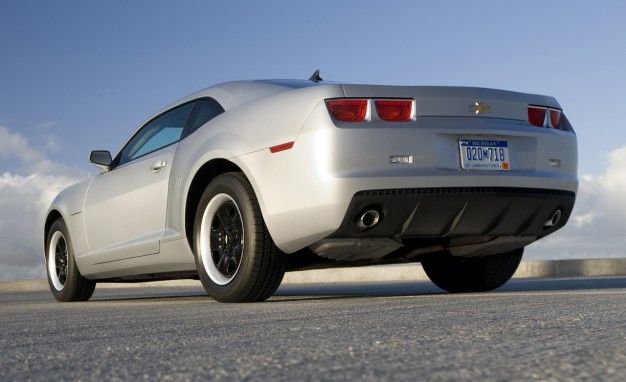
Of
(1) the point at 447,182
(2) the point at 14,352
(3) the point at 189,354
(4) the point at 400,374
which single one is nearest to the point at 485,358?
(4) the point at 400,374

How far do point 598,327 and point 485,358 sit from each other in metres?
0.96

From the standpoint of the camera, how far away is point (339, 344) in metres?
2.89

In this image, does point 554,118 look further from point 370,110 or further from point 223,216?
point 223,216

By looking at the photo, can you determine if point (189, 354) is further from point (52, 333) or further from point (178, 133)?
point (178, 133)

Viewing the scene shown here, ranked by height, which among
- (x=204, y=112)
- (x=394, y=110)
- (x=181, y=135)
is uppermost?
(x=204, y=112)

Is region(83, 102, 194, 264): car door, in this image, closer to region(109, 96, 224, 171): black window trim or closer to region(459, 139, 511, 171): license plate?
region(109, 96, 224, 171): black window trim

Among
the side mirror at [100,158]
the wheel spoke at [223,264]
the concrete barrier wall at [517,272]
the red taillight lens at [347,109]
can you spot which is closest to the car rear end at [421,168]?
the red taillight lens at [347,109]

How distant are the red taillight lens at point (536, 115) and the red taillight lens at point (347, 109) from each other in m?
1.23

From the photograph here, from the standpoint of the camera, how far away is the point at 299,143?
514 centimetres

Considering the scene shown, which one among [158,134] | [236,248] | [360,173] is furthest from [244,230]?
[158,134]

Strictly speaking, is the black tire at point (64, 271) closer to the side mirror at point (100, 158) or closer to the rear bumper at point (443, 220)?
the side mirror at point (100, 158)

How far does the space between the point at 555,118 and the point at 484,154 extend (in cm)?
86

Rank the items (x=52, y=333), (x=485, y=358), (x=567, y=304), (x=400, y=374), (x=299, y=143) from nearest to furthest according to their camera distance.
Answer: (x=400, y=374)
(x=485, y=358)
(x=52, y=333)
(x=567, y=304)
(x=299, y=143)

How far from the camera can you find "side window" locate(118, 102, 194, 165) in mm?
6684
